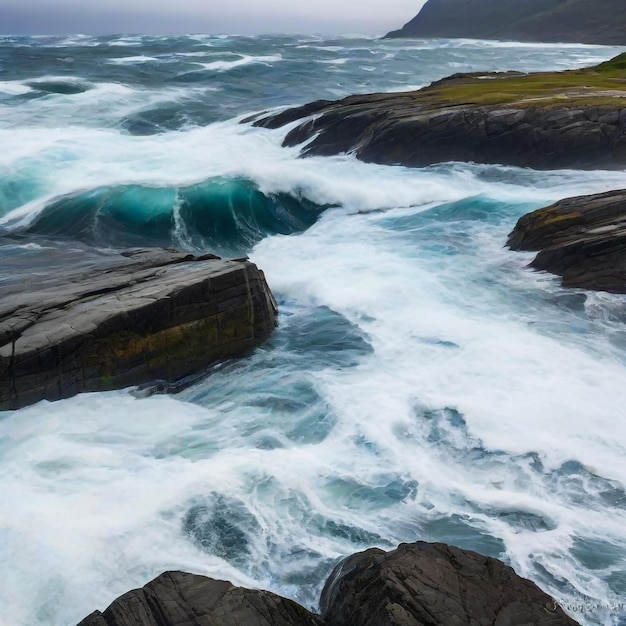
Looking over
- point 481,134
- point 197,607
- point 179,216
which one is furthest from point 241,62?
point 197,607

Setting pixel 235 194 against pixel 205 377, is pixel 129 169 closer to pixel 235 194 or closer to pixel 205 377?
pixel 235 194

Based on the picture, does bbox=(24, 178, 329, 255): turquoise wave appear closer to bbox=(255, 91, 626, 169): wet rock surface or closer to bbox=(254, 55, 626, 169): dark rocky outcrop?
bbox=(255, 91, 626, 169): wet rock surface

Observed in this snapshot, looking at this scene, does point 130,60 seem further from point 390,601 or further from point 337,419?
point 390,601

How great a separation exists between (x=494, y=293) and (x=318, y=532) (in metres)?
9.17

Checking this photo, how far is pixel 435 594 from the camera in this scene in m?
5.80

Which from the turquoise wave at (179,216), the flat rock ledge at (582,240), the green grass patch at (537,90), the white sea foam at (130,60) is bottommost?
the turquoise wave at (179,216)

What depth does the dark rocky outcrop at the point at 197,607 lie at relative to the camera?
5754mm

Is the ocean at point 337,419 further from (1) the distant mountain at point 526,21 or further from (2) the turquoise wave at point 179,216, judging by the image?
(1) the distant mountain at point 526,21

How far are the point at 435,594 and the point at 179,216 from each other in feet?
58.3

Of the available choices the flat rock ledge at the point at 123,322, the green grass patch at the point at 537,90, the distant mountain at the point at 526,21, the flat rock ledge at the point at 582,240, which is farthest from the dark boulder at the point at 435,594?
the distant mountain at the point at 526,21

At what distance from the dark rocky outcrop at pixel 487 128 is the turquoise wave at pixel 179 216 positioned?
19.3ft

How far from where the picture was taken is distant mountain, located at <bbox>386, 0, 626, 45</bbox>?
5012 inches

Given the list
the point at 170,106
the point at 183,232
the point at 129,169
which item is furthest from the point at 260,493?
the point at 170,106

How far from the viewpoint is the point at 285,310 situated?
49.1ft
